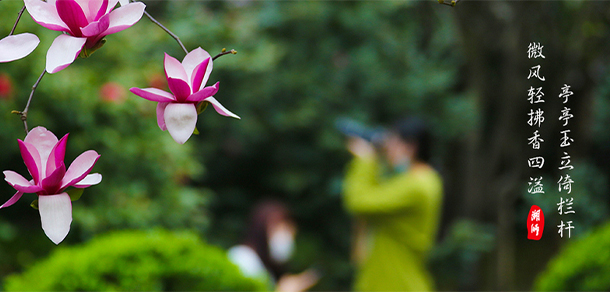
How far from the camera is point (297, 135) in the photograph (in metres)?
3.43

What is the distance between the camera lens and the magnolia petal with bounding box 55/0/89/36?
1.28 ft

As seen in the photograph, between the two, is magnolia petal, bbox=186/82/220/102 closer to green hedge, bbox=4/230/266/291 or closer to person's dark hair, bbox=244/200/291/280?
green hedge, bbox=4/230/266/291

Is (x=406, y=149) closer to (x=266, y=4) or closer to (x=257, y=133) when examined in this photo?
(x=257, y=133)

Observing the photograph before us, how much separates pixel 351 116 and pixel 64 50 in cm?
282

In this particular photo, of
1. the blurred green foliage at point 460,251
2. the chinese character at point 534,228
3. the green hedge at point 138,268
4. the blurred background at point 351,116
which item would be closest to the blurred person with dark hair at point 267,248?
the blurred background at point 351,116

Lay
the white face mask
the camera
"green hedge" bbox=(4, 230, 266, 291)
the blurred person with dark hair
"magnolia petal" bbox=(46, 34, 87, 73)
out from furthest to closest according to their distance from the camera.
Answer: the camera < the white face mask < the blurred person with dark hair < "green hedge" bbox=(4, 230, 266, 291) < "magnolia petal" bbox=(46, 34, 87, 73)

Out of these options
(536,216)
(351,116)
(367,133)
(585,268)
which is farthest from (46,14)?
(351,116)

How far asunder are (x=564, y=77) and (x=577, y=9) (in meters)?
0.49

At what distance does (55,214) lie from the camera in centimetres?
40

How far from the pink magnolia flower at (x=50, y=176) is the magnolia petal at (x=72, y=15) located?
0.28 feet

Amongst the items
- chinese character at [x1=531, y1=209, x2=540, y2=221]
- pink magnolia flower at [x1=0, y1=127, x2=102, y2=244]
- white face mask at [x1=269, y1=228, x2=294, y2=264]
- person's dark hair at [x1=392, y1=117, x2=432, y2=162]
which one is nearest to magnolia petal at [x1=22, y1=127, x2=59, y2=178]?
pink magnolia flower at [x1=0, y1=127, x2=102, y2=244]

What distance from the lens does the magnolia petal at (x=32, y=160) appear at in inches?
15.3

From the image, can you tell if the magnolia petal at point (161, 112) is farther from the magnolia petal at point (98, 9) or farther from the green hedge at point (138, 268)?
the green hedge at point (138, 268)

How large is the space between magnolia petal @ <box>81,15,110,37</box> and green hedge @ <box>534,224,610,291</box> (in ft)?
4.31
